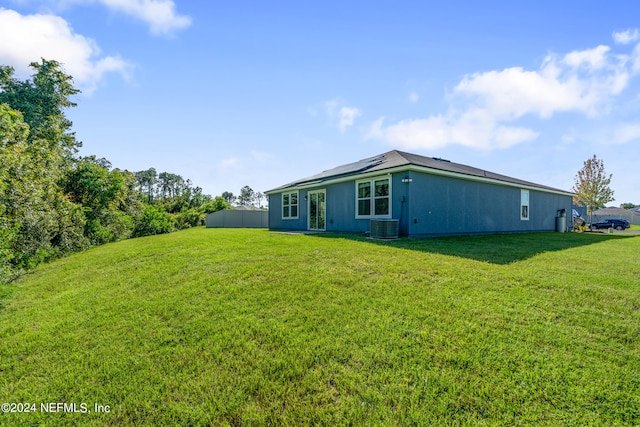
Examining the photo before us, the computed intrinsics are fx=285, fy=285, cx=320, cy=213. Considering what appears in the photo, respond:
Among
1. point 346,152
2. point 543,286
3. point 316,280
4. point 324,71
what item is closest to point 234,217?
point 346,152

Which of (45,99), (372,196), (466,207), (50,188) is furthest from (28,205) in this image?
(466,207)

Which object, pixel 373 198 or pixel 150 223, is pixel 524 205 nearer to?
pixel 373 198

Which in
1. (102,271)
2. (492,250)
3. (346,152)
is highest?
(346,152)

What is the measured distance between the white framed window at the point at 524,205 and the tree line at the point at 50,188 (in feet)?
61.2

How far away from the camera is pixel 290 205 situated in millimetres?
16547

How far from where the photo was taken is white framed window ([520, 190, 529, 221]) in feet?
47.9

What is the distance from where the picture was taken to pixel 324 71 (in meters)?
10.2

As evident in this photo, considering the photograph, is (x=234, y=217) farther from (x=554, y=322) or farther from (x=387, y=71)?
(x=554, y=322)

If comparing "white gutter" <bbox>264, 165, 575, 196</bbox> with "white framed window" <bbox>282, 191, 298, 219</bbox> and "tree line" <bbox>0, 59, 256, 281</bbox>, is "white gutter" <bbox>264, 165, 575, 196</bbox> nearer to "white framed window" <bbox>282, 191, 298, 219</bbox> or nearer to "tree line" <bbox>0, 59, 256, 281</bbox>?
"white framed window" <bbox>282, 191, 298, 219</bbox>

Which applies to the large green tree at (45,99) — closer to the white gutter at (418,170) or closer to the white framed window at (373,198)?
the white gutter at (418,170)

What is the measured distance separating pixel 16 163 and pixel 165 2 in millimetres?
5586

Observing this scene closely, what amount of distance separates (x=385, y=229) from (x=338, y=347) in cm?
676

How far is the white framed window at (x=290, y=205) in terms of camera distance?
52.9 feet

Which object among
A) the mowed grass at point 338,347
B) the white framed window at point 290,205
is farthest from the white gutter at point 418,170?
the mowed grass at point 338,347
